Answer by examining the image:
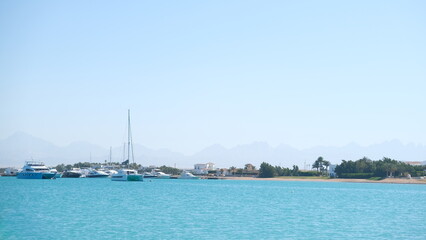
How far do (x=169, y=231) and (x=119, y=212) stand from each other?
16082 millimetres

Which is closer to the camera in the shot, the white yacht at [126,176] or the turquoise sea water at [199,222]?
the turquoise sea water at [199,222]

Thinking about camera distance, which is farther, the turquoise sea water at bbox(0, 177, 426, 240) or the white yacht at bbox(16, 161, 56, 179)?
the white yacht at bbox(16, 161, 56, 179)

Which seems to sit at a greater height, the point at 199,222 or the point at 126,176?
the point at 126,176

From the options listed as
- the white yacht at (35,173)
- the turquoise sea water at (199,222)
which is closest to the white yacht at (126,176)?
the white yacht at (35,173)

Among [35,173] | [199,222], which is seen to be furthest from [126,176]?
[199,222]

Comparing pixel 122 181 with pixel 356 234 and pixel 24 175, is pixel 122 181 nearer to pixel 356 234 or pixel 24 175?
pixel 24 175

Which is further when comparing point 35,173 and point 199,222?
point 35,173

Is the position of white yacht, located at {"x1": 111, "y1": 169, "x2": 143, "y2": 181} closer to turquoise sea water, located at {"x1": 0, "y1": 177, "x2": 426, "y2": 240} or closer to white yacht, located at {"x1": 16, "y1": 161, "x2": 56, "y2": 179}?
white yacht, located at {"x1": 16, "y1": 161, "x2": 56, "y2": 179}

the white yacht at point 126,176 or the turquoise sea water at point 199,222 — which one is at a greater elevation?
the white yacht at point 126,176

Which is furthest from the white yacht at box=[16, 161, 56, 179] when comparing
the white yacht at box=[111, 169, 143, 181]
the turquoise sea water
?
the turquoise sea water

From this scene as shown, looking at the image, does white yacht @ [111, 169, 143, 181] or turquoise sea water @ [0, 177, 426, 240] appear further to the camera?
white yacht @ [111, 169, 143, 181]

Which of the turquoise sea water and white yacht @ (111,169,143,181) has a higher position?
white yacht @ (111,169,143,181)

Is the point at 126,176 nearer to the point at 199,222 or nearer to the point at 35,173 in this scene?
the point at 35,173

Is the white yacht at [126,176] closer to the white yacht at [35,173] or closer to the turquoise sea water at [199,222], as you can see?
the white yacht at [35,173]
